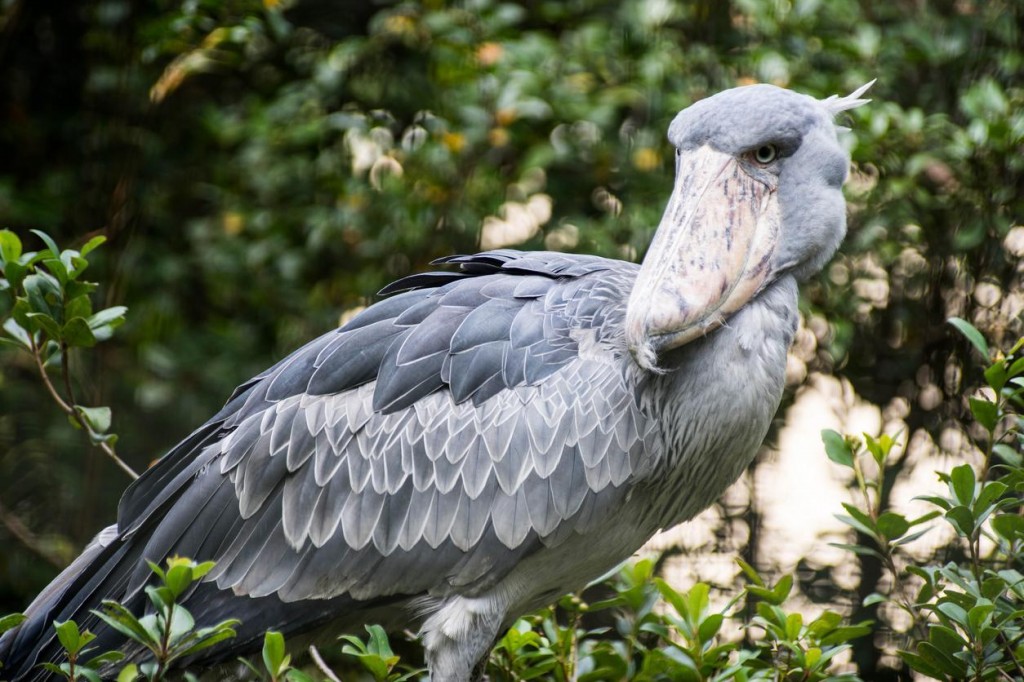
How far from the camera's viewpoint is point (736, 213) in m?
1.96

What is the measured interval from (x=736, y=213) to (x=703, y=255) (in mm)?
100

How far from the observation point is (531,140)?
3.52 metres

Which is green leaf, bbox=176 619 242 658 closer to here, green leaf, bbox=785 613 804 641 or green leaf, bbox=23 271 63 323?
green leaf, bbox=23 271 63 323

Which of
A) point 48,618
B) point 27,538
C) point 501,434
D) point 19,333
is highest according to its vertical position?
point 19,333

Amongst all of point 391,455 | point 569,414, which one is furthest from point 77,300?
point 569,414

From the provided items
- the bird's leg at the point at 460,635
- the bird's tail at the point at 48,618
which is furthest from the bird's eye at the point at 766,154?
the bird's tail at the point at 48,618

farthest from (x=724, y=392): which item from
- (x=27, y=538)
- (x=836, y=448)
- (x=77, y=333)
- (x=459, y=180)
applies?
(x=27, y=538)

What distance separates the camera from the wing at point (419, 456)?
203cm

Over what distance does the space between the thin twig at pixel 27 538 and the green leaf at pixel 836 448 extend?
1831mm

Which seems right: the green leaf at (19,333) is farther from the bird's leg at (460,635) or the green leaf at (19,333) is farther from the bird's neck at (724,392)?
the bird's neck at (724,392)

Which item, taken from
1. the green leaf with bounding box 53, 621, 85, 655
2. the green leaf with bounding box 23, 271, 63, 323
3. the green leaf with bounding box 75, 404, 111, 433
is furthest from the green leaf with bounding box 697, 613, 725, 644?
the green leaf with bounding box 23, 271, 63, 323

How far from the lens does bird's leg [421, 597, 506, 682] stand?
201 centimetres

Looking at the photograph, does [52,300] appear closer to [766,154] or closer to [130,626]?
[130,626]

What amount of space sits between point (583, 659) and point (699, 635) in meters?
0.24
